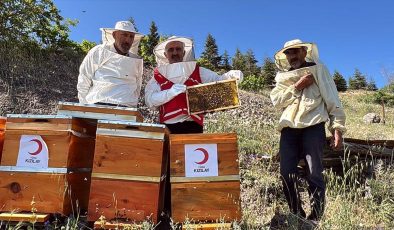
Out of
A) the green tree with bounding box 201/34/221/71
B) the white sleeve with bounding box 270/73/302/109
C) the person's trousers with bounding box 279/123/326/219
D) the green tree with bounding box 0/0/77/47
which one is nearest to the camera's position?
the person's trousers with bounding box 279/123/326/219

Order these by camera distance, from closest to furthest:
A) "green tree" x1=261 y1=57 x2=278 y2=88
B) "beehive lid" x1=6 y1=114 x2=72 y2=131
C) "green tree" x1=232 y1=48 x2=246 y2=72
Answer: "beehive lid" x1=6 y1=114 x2=72 y2=131 < "green tree" x1=261 y1=57 x2=278 y2=88 < "green tree" x1=232 y1=48 x2=246 y2=72

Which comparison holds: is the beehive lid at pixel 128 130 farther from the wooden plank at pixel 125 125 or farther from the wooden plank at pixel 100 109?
the wooden plank at pixel 100 109

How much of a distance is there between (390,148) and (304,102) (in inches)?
134

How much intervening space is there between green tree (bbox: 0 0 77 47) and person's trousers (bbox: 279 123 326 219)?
9.72 meters

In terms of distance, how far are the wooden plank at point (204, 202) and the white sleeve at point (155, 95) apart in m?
1.13

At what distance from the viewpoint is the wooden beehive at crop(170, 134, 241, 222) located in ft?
11.7

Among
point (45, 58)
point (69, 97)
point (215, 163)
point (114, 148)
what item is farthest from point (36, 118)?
point (45, 58)

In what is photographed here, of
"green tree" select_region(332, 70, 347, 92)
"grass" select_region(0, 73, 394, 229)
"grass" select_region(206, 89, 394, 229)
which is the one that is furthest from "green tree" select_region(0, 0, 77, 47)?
"green tree" select_region(332, 70, 347, 92)

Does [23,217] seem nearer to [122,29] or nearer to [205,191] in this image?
[205,191]

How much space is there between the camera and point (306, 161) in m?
4.23

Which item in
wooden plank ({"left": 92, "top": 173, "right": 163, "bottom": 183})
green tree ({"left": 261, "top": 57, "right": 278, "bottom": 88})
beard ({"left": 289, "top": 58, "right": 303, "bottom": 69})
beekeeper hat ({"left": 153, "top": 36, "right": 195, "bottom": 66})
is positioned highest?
green tree ({"left": 261, "top": 57, "right": 278, "bottom": 88})

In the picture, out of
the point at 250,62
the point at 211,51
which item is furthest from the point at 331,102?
the point at 250,62

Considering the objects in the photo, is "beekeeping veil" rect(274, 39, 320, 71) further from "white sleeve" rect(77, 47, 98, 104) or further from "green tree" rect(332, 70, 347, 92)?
"green tree" rect(332, 70, 347, 92)

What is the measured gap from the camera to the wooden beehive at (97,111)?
12.7 ft
